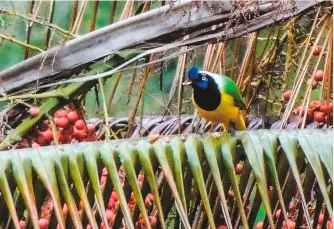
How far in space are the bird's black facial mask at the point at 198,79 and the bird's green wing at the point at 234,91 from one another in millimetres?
66

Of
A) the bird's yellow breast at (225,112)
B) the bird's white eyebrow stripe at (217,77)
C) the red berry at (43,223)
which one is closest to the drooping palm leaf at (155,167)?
the red berry at (43,223)

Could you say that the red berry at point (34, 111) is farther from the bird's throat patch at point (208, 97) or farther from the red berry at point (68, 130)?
the bird's throat patch at point (208, 97)

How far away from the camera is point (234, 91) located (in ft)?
8.16

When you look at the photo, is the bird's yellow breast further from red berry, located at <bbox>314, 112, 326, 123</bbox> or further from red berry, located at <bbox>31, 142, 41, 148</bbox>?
red berry, located at <bbox>31, 142, 41, 148</bbox>

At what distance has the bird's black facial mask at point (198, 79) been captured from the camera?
8.34ft

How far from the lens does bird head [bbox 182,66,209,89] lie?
254 centimetres

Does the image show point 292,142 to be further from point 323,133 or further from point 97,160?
point 97,160

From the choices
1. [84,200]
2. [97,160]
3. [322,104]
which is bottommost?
[84,200]

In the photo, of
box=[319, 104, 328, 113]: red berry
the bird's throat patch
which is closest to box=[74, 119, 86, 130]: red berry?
the bird's throat patch

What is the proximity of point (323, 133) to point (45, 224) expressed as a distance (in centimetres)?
62

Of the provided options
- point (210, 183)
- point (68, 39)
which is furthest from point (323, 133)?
point (68, 39)

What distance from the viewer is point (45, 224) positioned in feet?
5.80

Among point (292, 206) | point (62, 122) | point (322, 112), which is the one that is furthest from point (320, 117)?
point (62, 122)

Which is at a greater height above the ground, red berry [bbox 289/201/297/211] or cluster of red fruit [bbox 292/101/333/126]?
cluster of red fruit [bbox 292/101/333/126]
